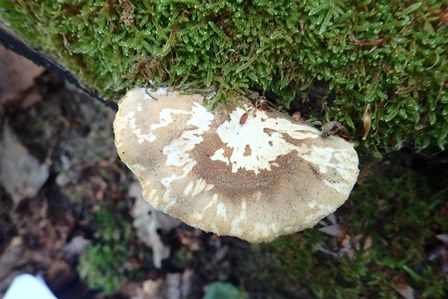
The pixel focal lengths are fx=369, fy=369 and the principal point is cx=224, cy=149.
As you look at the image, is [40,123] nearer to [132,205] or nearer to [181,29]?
[132,205]

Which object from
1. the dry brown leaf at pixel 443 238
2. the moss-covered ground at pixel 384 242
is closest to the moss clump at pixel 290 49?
the moss-covered ground at pixel 384 242

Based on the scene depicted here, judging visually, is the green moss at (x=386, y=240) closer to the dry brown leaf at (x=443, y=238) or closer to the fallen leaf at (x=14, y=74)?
the dry brown leaf at (x=443, y=238)

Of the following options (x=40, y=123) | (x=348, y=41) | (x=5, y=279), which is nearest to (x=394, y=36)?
(x=348, y=41)

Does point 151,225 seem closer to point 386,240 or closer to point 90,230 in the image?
point 90,230

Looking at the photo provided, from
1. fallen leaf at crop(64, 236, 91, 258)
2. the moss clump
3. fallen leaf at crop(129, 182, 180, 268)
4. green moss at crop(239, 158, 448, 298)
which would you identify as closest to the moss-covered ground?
green moss at crop(239, 158, 448, 298)

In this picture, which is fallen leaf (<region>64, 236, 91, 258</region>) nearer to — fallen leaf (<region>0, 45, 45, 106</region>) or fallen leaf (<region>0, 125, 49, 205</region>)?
fallen leaf (<region>0, 125, 49, 205</region>)
